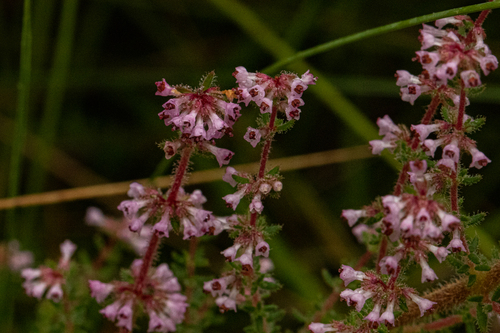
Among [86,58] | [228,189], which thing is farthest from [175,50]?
[228,189]

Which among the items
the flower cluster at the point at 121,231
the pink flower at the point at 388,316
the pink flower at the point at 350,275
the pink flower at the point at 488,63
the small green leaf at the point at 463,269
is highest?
the flower cluster at the point at 121,231

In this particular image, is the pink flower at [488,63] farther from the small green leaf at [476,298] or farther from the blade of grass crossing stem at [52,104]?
the blade of grass crossing stem at [52,104]

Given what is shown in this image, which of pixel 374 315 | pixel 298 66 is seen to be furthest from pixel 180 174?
pixel 298 66

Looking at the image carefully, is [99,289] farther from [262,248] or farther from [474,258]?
[474,258]

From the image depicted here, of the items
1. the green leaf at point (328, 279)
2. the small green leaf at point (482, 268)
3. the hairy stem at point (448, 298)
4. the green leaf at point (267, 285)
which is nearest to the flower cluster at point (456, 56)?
the small green leaf at point (482, 268)

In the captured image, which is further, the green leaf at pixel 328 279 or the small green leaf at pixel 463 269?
the green leaf at pixel 328 279

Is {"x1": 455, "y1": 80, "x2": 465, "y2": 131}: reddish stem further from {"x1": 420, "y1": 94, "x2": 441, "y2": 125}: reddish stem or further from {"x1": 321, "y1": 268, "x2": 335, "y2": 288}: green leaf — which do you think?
{"x1": 321, "y1": 268, "x2": 335, "y2": 288}: green leaf

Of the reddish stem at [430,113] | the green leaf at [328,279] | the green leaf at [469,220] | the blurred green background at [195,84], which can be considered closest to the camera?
the green leaf at [469,220]
